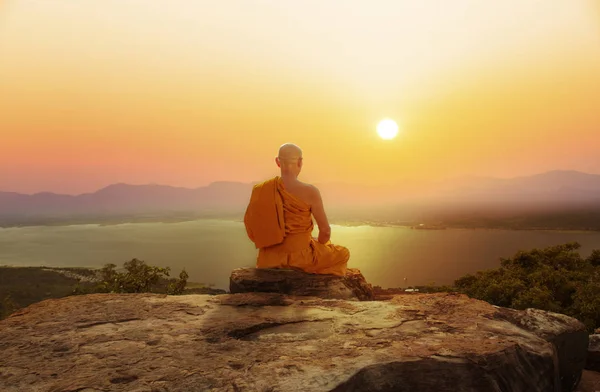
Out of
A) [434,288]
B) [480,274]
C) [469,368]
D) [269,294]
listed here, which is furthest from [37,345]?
[480,274]

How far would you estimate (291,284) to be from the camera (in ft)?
22.5

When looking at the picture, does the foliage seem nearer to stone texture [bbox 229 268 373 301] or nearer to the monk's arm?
stone texture [bbox 229 268 373 301]

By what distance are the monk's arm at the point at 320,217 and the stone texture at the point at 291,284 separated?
0.78 meters

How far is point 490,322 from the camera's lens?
4.95 meters

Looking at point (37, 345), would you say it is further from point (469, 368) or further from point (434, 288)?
point (434, 288)

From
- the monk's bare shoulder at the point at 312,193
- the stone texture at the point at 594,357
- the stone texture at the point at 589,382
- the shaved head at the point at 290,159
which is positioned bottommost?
the stone texture at the point at 589,382

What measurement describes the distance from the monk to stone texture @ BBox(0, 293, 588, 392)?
60.2 inches

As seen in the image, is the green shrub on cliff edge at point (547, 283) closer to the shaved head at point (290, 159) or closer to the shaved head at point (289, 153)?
the shaved head at point (290, 159)

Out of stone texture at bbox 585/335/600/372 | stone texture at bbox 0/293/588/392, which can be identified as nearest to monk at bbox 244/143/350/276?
stone texture at bbox 0/293/588/392

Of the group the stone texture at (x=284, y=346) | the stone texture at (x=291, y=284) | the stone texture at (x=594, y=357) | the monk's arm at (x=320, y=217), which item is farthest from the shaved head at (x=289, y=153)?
the stone texture at (x=594, y=357)

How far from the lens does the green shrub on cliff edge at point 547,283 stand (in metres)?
9.67

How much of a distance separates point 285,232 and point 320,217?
75cm

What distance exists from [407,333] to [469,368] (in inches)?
32.9

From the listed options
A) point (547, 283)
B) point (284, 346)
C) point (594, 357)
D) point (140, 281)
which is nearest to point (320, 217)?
point (284, 346)
